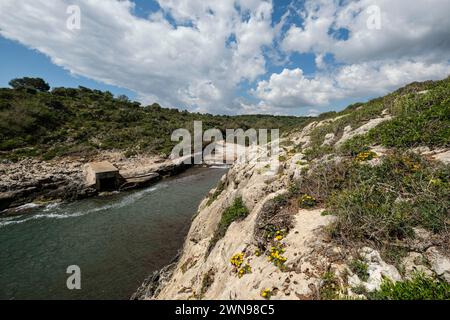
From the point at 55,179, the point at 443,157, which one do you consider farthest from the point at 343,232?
the point at 55,179

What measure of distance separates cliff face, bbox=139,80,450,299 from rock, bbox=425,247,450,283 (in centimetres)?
1

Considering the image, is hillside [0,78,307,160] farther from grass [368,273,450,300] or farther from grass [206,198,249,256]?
grass [368,273,450,300]

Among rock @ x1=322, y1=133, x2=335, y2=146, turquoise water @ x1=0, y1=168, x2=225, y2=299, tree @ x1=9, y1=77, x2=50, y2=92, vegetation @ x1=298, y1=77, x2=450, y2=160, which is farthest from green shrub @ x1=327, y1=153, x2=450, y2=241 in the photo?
tree @ x1=9, y1=77, x2=50, y2=92

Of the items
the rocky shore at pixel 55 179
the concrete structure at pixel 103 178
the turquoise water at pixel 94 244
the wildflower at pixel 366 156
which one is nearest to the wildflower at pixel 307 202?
the wildflower at pixel 366 156

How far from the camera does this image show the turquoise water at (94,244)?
36.3ft

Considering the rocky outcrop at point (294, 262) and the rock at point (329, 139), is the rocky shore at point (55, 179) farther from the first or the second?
the rock at point (329, 139)

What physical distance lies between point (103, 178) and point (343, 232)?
26183 mm

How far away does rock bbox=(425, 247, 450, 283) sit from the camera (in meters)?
3.65

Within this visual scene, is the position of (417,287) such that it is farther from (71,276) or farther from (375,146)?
(71,276)

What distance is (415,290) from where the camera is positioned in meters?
3.41

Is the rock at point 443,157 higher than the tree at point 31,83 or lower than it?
lower

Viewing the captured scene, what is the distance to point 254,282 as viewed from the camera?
4758 mm

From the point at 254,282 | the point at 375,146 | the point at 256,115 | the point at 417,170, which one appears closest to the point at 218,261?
the point at 254,282

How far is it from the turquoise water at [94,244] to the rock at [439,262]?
467 inches
